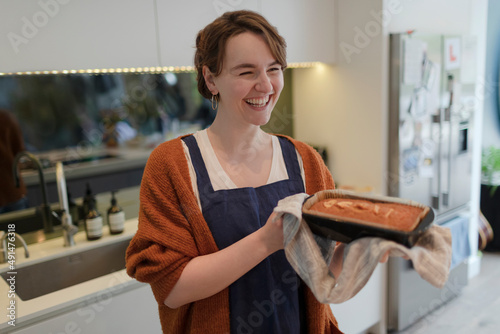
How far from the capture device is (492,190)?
3619mm

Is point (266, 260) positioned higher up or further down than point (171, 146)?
further down

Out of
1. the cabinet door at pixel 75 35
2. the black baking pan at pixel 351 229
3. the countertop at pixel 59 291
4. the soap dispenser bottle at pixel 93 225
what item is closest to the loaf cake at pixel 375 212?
the black baking pan at pixel 351 229

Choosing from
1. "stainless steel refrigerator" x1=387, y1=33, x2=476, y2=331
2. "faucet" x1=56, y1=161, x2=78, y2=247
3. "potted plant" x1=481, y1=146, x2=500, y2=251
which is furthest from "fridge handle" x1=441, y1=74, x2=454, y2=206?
"faucet" x1=56, y1=161, x2=78, y2=247

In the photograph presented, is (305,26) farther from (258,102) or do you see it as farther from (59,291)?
(59,291)

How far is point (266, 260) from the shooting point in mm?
984

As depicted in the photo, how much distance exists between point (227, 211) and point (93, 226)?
113 centimetres

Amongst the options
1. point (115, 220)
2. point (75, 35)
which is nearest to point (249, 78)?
point (75, 35)

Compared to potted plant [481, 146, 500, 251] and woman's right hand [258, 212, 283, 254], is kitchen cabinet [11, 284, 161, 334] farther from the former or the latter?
potted plant [481, 146, 500, 251]

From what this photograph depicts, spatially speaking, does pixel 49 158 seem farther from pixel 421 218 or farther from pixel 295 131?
pixel 421 218

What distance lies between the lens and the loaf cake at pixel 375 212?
2.51ft

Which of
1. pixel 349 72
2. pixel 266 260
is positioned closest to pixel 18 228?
pixel 266 260

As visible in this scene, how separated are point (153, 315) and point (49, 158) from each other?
120 centimetres

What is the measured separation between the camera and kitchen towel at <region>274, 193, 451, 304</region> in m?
0.71

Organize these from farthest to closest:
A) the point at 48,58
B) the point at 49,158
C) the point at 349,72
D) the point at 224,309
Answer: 1. the point at 349,72
2. the point at 49,158
3. the point at 48,58
4. the point at 224,309
